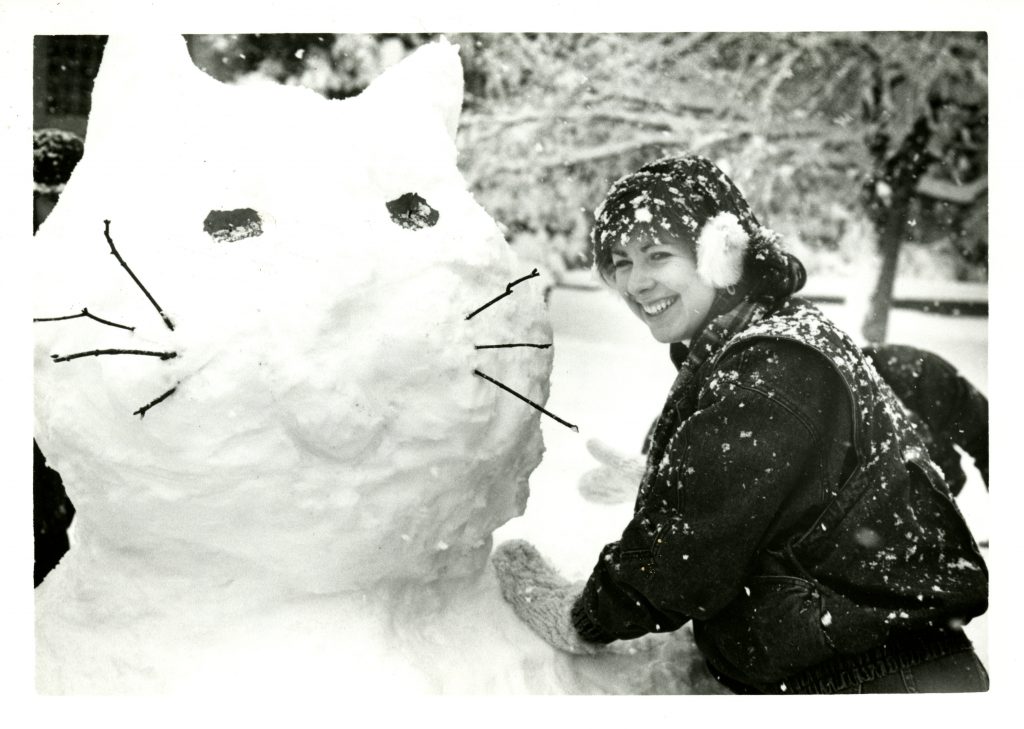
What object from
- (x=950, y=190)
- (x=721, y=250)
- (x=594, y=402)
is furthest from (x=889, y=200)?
(x=594, y=402)

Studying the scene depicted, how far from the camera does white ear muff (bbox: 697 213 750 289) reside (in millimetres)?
1528

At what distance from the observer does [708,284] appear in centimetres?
156

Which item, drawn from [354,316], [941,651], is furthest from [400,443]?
[941,651]

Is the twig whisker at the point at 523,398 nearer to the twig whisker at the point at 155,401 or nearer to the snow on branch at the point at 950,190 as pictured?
the twig whisker at the point at 155,401

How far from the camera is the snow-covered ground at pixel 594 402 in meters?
1.73

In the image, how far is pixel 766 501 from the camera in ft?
4.67

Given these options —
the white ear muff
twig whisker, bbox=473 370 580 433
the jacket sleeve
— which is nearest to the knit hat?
the white ear muff

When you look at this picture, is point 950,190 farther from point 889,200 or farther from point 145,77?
point 145,77

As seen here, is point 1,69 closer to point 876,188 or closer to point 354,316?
point 354,316

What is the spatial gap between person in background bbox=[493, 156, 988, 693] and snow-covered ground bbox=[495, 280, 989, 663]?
167 millimetres

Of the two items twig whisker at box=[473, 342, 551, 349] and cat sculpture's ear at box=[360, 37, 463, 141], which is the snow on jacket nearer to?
twig whisker at box=[473, 342, 551, 349]

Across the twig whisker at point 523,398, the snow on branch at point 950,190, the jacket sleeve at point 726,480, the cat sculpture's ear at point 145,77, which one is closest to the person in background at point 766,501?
the jacket sleeve at point 726,480

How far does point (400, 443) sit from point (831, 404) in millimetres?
676

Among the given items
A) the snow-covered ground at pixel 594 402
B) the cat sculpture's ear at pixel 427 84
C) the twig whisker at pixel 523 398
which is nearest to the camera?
the twig whisker at pixel 523 398
